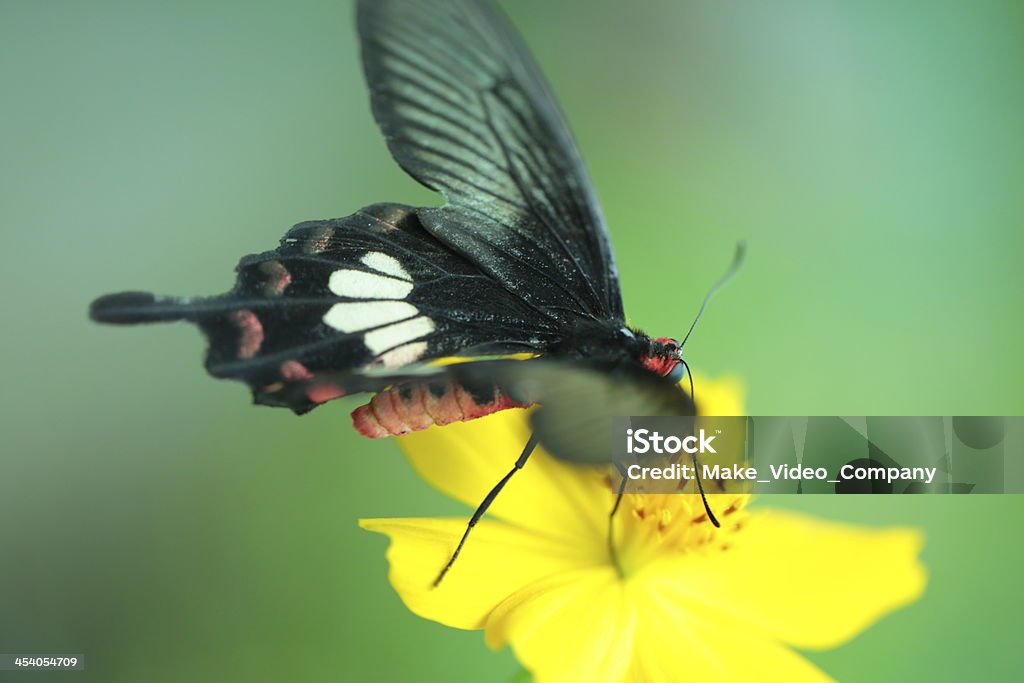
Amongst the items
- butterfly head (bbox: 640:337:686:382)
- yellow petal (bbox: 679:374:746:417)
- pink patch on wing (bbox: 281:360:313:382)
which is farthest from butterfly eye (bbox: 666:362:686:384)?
pink patch on wing (bbox: 281:360:313:382)

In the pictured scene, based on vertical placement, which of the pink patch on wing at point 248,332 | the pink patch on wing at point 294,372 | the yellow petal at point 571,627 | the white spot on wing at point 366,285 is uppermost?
the white spot on wing at point 366,285

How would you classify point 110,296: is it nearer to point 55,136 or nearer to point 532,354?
point 532,354

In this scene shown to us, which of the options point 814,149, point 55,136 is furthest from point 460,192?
point 814,149

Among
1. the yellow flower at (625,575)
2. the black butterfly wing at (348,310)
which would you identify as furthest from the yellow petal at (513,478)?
the black butterfly wing at (348,310)

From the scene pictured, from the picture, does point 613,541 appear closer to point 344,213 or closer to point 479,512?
point 479,512

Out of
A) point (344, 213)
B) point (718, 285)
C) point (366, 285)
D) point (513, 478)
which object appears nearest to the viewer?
point (366, 285)

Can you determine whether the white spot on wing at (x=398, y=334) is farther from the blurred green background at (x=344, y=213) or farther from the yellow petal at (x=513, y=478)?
the blurred green background at (x=344, y=213)

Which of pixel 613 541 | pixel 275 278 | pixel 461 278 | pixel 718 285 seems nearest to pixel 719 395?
pixel 718 285

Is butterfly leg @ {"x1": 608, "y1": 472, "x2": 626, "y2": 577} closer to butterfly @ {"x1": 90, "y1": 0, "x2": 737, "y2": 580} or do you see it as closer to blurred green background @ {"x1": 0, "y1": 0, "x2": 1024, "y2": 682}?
butterfly @ {"x1": 90, "y1": 0, "x2": 737, "y2": 580}
